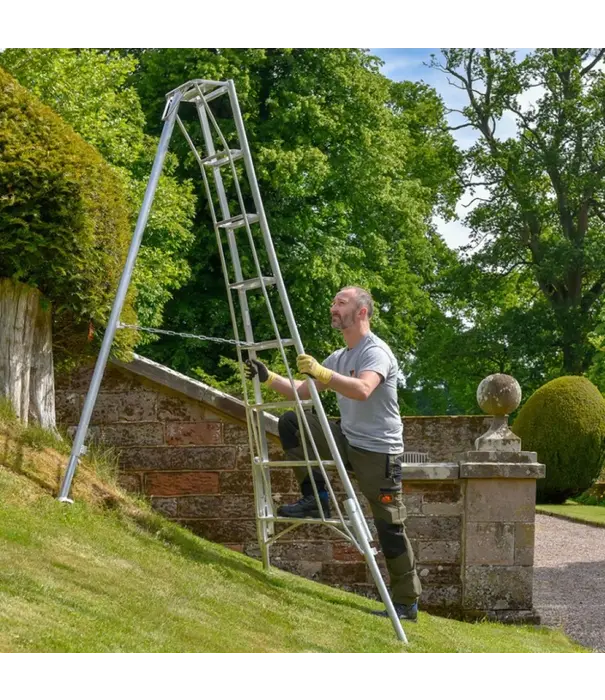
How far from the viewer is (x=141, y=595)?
5098 millimetres

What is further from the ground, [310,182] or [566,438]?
[310,182]

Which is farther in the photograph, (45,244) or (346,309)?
(45,244)

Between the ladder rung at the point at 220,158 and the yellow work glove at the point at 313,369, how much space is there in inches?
53.6

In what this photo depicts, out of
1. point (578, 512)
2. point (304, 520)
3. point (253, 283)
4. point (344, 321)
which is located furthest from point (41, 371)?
point (578, 512)

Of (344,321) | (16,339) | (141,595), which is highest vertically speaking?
(344,321)

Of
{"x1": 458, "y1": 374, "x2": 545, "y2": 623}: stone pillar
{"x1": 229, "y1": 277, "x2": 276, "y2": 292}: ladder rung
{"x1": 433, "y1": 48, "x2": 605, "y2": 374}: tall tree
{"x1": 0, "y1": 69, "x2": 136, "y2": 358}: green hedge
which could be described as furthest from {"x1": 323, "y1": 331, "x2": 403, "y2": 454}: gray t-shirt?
{"x1": 433, "y1": 48, "x2": 605, "y2": 374}: tall tree

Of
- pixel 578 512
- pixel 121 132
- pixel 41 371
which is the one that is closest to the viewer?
pixel 41 371

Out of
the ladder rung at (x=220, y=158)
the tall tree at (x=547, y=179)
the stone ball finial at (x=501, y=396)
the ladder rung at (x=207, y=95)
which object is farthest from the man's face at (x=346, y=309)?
the tall tree at (x=547, y=179)

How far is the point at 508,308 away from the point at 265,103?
964cm

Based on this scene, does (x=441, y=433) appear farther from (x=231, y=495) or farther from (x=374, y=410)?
(x=374, y=410)

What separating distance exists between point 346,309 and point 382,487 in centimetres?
89

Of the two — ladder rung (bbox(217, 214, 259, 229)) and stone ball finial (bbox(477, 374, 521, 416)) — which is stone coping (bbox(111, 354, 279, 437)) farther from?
stone ball finial (bbox(477, 374, 521, 416))
